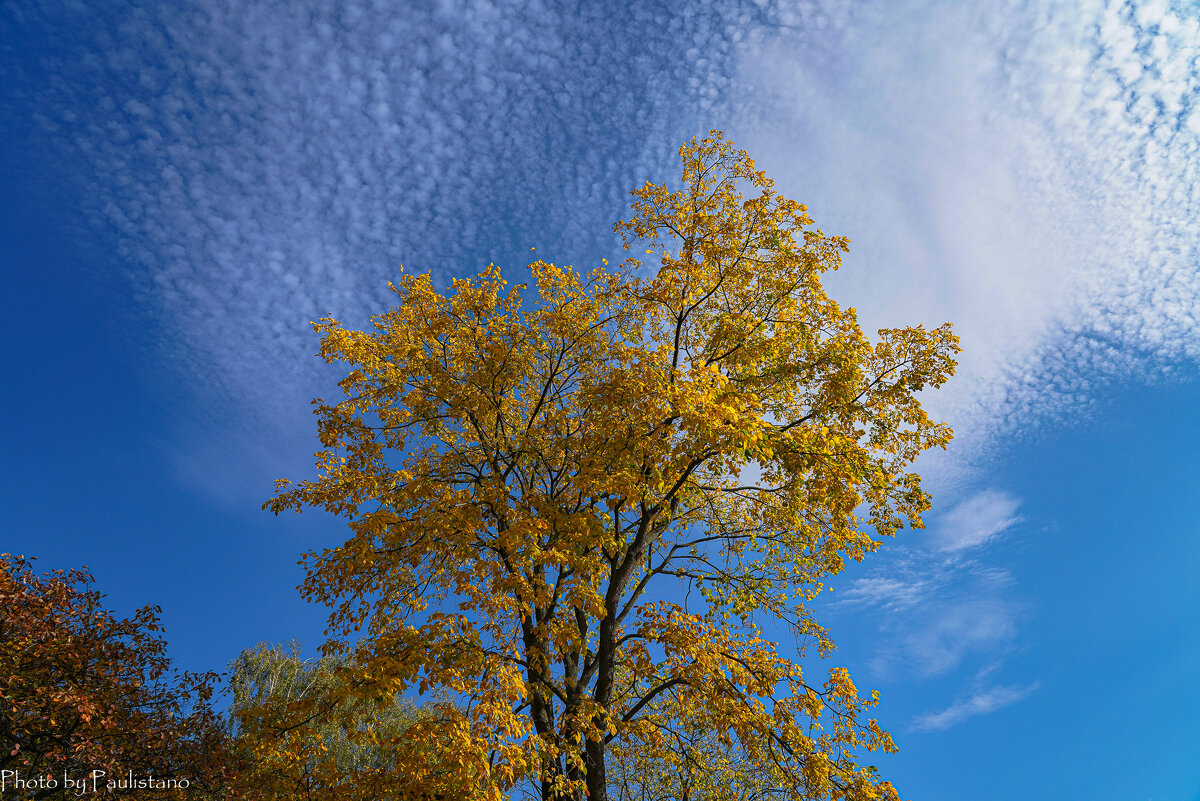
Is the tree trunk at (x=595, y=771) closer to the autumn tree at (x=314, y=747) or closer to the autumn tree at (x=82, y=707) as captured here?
the autumn tree at (x=314, y=747)

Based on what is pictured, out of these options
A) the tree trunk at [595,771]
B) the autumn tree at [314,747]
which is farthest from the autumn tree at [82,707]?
the tree trunk at [595,771]

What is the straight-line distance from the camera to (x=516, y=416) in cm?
1184

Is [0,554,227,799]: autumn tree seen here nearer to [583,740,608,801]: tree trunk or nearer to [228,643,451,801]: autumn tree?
[228,643,451,801]: autumn tree

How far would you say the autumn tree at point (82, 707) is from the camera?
970 centimetres

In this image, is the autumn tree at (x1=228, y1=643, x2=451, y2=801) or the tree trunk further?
Result: the tree trunk

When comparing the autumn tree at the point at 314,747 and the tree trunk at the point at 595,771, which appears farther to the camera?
the tree trunk at the point at 595,771

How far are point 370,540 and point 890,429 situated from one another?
25.6ft

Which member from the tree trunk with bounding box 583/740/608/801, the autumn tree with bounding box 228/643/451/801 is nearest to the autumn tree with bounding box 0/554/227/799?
the autumn tree with bounding box 228/643/451/801

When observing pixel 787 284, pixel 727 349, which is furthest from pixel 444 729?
pixel 787 284

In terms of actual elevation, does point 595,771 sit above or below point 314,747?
below

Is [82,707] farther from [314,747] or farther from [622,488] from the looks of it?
[622,488]

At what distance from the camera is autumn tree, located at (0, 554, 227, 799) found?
9.70 m

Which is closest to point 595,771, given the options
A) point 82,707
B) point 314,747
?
point 314,747

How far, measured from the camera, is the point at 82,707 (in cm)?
916
